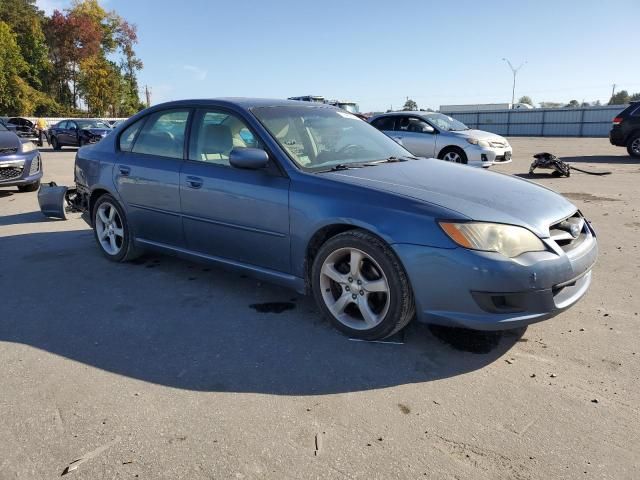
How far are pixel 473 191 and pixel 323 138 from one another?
4.46 feet

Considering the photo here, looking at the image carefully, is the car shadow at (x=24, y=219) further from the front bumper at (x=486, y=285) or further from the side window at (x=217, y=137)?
the front bumper at (x=486, y=285)

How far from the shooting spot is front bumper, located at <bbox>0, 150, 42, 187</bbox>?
9.34m

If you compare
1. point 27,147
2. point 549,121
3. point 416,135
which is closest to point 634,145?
point 416,135

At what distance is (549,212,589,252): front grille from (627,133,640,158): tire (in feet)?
46.8

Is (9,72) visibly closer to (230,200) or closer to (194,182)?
(194,182)

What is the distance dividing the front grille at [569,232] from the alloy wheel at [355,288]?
109cm

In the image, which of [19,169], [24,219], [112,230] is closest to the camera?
[112,230]

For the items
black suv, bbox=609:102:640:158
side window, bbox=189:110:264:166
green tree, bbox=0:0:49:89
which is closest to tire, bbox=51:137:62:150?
black suv, bbox=609:102:640:158

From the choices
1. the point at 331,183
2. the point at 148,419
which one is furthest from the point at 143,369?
the point at 331,183

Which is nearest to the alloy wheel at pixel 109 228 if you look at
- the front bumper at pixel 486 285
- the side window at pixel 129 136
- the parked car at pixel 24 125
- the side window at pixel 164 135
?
the side window at pixel 129 136

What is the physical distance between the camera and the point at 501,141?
1234 centimetres

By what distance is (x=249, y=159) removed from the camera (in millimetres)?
3756

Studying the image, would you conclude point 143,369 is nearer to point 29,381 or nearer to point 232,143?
point 29,381

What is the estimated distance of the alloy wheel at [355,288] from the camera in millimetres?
3377
